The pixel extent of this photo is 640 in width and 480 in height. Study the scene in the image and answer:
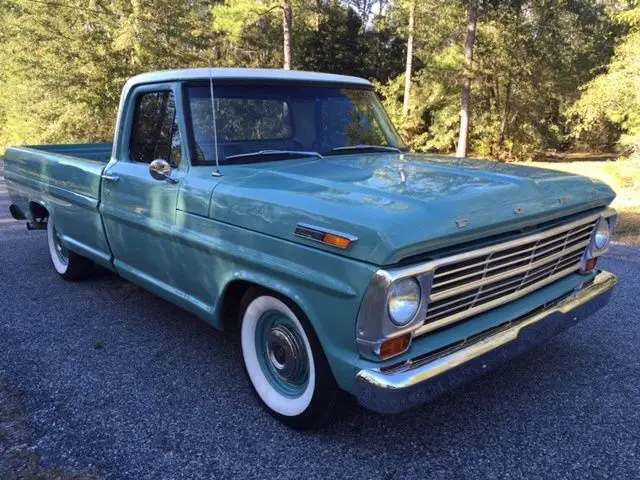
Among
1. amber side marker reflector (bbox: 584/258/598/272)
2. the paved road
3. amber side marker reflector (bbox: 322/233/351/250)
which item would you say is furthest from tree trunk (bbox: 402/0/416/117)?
amber side marker reflector (bbox: 322/233/351/250)

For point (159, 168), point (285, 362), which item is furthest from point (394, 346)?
point (159, 168)

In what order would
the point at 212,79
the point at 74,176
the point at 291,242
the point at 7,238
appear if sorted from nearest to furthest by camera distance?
the point at 291,242 < the point at 212,79 < the point at 74,176 < the point at 7,238

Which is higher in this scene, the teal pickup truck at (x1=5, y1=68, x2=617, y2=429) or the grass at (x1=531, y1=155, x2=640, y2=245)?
the teal pickup truck at (x1=5, y1=68, x2=617, y2=429)

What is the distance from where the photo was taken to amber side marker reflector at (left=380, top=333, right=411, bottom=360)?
225 cm

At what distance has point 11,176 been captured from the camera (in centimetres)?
583

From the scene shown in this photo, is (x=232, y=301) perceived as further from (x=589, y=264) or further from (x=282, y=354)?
(x=589, y=264)

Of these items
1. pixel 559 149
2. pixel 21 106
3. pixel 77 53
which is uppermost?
pixel 77 53

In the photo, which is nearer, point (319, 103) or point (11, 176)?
point (319, 103)

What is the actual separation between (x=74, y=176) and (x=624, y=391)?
4213 millimetres

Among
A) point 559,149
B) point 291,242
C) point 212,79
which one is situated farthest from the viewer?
point 559,149

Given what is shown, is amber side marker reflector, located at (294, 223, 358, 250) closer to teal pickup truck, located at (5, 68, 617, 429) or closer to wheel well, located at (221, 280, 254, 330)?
teal pickup truck, located at (5, 68, 617, 429)

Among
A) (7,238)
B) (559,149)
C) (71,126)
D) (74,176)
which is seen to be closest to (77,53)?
(71,126)

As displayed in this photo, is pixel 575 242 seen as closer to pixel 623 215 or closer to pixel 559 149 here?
pixel 623 215

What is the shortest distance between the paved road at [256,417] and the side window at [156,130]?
4.41ft
